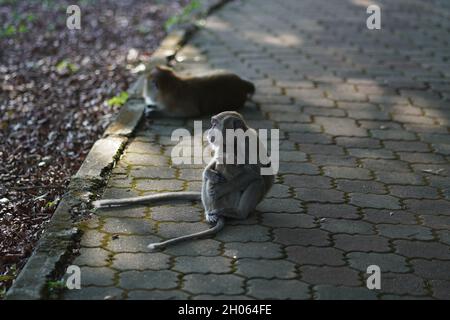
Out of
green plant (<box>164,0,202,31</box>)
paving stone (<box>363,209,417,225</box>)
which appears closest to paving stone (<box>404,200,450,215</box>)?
paving stone (<box>363,209,417,225</box>)

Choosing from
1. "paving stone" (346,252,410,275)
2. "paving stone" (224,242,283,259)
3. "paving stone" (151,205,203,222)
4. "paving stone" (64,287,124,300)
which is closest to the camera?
"paving stone" (64,287,124,300)

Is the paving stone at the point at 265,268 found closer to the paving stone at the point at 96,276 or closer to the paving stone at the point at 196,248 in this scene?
the paving stone at the point at 196,248

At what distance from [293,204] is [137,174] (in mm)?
1397

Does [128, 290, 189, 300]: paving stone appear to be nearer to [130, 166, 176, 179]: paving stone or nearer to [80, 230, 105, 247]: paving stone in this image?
[80, 230, 105, 247]: paving stone

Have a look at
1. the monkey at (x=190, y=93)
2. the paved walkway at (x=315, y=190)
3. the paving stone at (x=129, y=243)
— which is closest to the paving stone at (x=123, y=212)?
the paved walkway at (x=315, y=190)

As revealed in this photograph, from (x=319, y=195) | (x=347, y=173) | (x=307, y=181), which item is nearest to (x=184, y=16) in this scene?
(x=347, y=173)

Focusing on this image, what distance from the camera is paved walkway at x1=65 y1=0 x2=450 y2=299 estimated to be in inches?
207

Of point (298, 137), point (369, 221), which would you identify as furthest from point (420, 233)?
point (298, 137)

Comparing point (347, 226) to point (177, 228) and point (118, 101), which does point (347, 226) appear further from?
point (118, 101)

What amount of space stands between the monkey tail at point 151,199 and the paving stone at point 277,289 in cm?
142

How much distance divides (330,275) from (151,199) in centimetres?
171

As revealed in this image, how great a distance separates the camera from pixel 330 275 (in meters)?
5.32

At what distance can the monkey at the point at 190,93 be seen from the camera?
28.1 feet

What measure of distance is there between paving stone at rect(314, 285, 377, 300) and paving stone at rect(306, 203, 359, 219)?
4.01 ft
